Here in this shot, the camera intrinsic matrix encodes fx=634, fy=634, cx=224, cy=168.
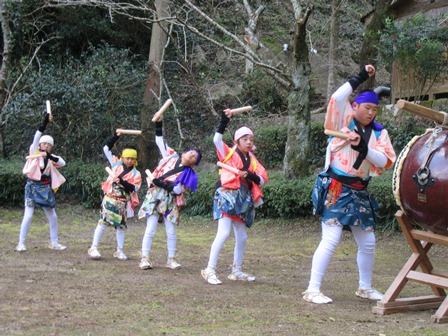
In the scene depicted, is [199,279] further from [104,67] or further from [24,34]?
[24,34]

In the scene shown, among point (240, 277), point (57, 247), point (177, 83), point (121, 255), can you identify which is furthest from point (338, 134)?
point (177, 83)

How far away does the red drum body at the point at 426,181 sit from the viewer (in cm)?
490

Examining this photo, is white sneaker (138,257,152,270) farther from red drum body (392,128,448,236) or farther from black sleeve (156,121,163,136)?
red drum body (392,128,448,236)

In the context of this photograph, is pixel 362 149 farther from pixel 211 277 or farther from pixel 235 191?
pixel 211 277

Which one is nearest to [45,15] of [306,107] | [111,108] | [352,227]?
[111,108]

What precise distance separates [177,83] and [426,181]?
12.2 metres

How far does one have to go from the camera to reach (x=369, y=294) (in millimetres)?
5863

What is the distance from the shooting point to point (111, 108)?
1486cm

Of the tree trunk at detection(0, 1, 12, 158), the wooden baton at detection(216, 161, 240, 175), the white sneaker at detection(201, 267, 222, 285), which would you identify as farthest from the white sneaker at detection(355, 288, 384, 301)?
the tree trunk at detection(0, 1, 12, 158)

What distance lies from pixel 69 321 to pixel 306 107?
7.11 metres

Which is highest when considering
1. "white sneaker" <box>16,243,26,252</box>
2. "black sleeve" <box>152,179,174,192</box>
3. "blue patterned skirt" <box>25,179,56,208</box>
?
"black sleeve" <box>152,179,174,192</box>

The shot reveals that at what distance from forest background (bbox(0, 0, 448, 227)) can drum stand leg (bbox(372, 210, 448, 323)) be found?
13.5 feet

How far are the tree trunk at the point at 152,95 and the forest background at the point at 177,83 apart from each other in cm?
2

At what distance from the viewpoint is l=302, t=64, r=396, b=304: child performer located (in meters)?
5.49
